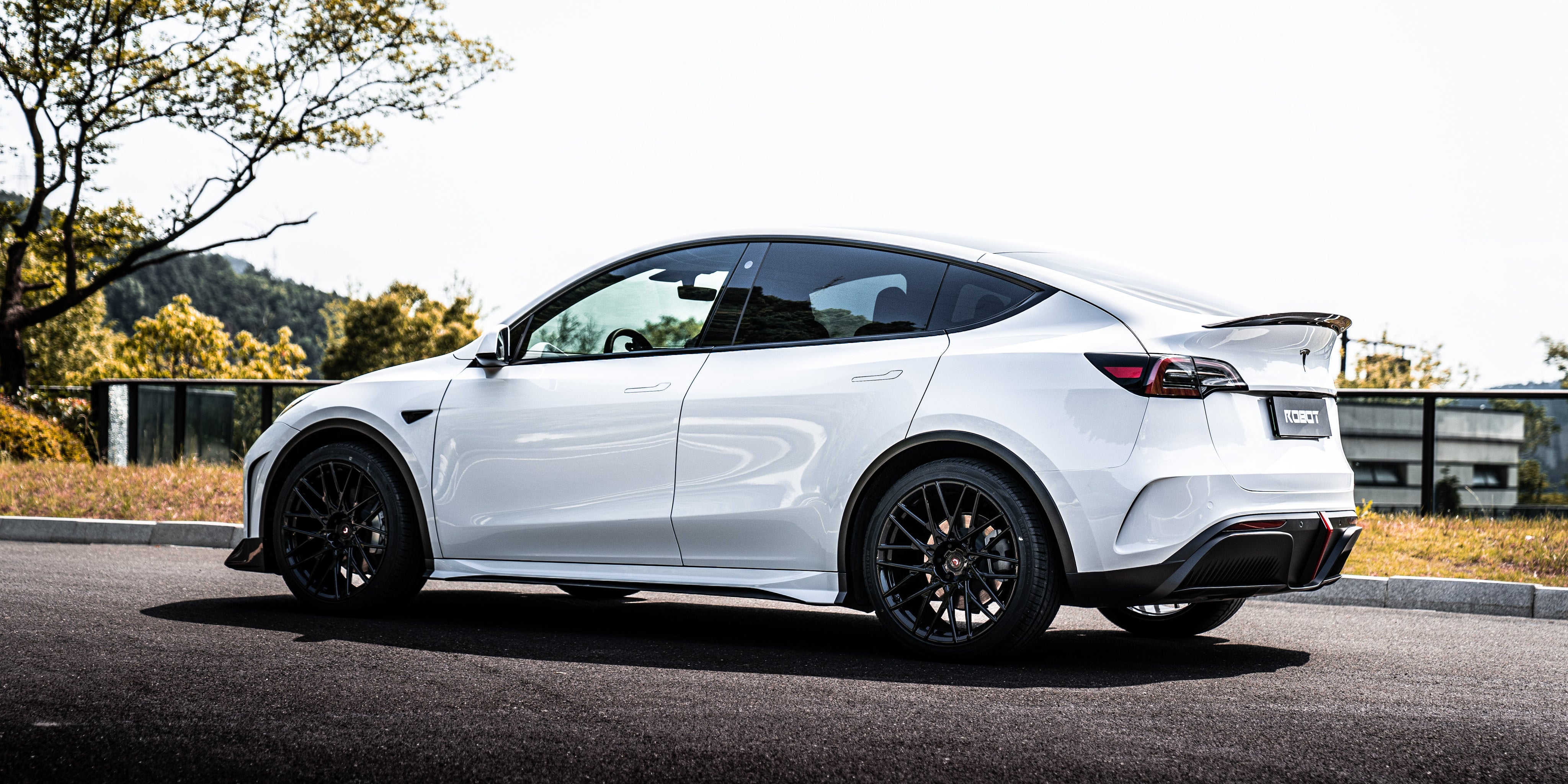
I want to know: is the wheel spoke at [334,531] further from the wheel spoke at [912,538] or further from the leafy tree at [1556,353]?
the leafy tree at [1556,353]

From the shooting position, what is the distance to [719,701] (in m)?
3.85

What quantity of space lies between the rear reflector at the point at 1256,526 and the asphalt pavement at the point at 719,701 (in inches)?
20.6

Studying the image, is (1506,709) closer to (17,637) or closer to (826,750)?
(826,750)

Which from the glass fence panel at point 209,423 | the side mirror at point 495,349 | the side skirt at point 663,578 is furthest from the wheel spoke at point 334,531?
the glass fence panel at point 209,423

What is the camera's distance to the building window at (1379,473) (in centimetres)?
1109

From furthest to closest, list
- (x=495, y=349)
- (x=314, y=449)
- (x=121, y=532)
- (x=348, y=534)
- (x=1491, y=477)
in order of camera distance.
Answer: (x=1491, y=477) < (x=121, y=532) < (x=314, y=449) < (x=348, y=534) < (x=495, y=349)

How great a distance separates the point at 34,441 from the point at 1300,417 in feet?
50.3

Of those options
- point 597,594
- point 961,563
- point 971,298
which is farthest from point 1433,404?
point 961,563

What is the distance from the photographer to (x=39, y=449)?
15508mm

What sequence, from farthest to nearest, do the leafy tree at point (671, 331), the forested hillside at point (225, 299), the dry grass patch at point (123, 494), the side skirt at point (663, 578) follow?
the forested hillside at point (225, 299), the dry grass patch at point (123, 494), the leafy tree at point (671, 331), the side skirt at point (663, 578)

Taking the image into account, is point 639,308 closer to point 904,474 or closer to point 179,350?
point 904,474

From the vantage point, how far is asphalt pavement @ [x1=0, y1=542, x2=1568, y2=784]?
3117 mm

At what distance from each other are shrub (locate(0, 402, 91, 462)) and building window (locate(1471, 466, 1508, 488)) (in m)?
14.5

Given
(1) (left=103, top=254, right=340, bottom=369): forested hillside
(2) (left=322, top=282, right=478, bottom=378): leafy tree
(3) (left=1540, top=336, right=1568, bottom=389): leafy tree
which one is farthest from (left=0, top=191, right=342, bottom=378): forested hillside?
(3) (left=1540, top=336, right=1568, bottom=389): leafy tree
